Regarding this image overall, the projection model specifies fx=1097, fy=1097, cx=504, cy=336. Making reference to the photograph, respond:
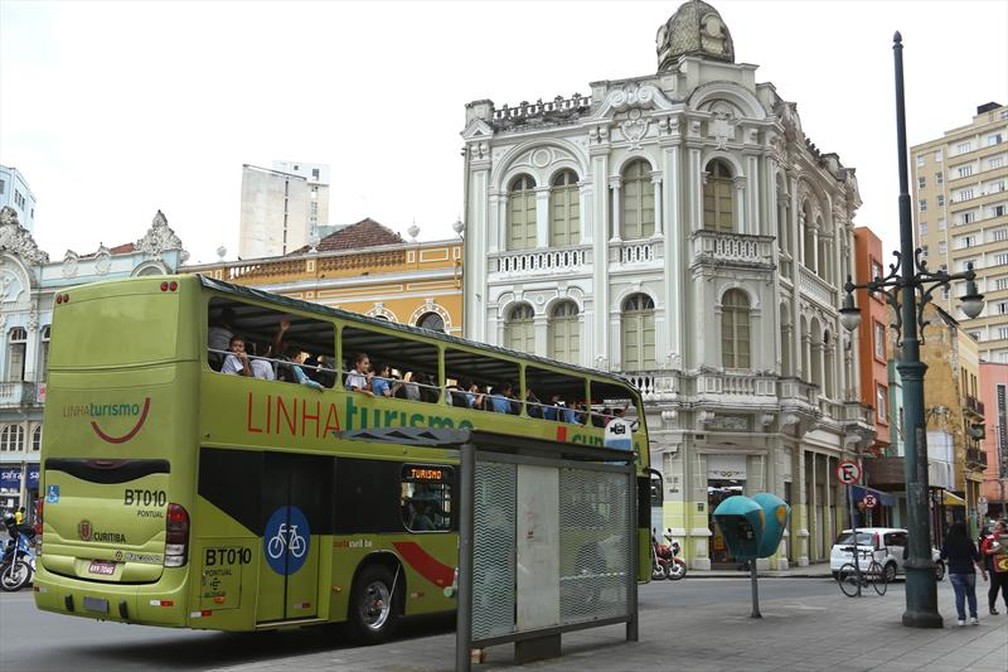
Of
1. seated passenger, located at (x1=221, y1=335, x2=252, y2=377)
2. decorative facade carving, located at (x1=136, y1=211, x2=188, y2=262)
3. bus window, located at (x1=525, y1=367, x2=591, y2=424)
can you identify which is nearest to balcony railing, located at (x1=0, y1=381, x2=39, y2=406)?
decorative facade carving, located at (x1=136, y1=211, x2=188, y2=262)

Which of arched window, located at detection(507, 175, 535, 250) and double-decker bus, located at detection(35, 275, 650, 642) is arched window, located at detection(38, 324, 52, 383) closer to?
arched window, located at detection(507, 175, 535, 250)

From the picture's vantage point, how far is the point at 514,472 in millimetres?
11750

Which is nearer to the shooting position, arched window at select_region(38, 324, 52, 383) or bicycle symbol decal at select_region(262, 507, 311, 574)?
bicycle symbol decal at select_region(262, 507, 311, 574)

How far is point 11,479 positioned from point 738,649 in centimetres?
3874

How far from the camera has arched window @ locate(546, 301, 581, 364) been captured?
35.7 meters

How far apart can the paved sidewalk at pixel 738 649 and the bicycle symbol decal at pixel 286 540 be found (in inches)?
44.6

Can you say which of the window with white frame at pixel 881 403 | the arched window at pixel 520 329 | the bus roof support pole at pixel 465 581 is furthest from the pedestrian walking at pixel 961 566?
the window with white frame at pixel 881 403

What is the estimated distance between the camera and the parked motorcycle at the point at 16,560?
70.1 ft

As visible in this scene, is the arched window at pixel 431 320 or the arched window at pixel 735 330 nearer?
the arched window at pixel 735 330

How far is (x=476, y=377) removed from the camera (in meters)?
17.4

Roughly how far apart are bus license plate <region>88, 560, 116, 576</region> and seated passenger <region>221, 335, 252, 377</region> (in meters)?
2.47

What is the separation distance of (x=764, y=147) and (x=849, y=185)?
9.34 metres

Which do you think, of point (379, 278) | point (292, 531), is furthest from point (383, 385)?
point (379, 278)

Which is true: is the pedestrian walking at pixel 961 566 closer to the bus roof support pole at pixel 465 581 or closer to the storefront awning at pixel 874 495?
the bus roof support pole at pixel 465 581
